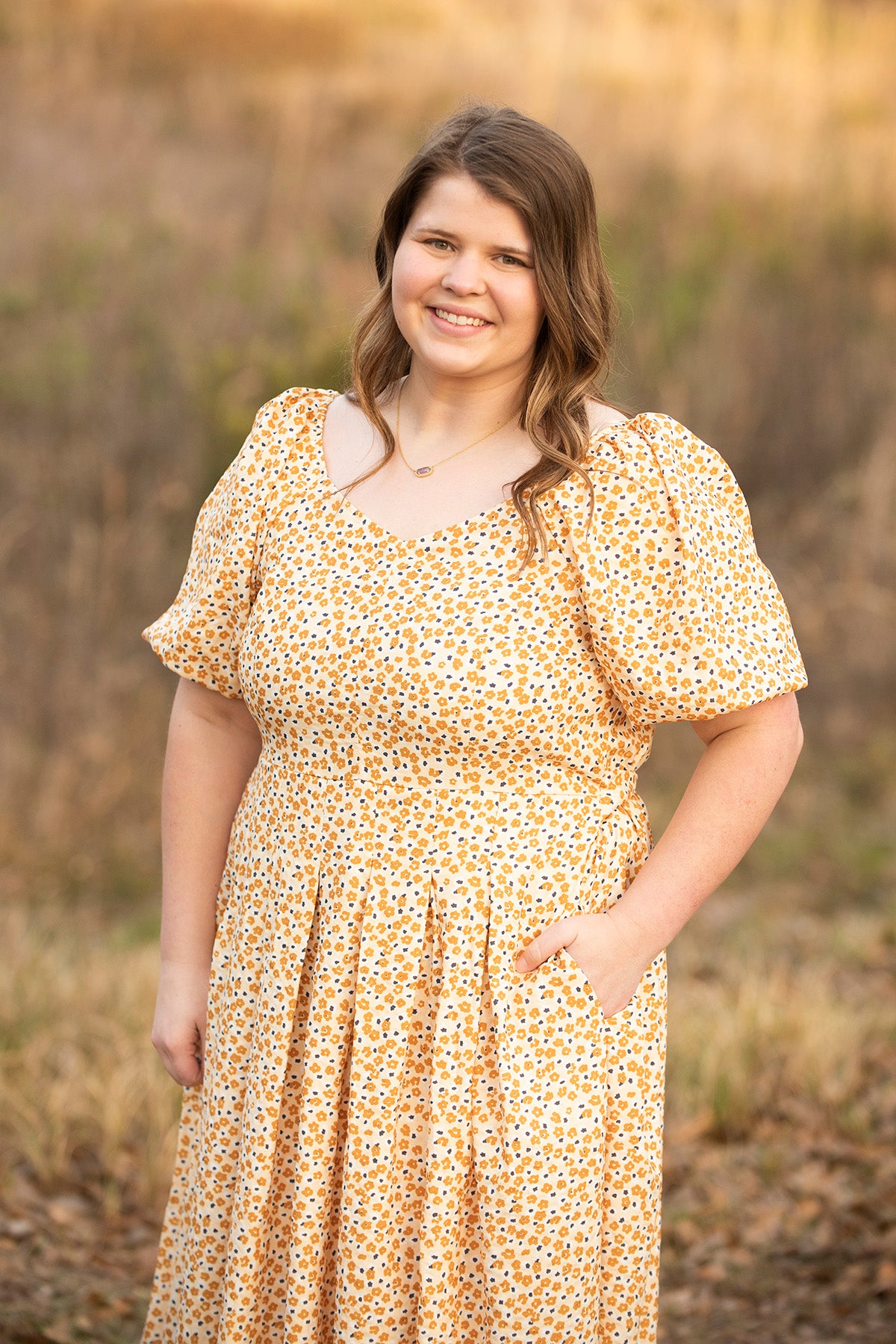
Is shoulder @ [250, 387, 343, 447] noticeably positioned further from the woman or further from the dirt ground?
the dirt ground

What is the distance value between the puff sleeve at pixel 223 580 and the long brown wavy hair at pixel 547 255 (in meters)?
0.17

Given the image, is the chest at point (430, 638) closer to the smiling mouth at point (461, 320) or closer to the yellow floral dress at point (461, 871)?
the yellow floral dress at point (461, 871)

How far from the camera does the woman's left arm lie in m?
1.82

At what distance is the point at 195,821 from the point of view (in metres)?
2.09

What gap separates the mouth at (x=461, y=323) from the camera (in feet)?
5.85

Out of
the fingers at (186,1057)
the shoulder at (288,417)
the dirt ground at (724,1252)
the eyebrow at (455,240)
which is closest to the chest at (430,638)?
the shoulder at (288,417)

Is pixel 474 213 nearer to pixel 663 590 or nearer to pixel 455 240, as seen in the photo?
pixel 455 240

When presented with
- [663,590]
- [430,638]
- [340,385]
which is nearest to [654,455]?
[663,590]

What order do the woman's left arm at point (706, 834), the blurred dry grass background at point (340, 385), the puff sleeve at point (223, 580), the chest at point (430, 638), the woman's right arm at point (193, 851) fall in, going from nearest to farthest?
the chest at point (430, 638) → the woman's left arm at point (706, 834) → the puff sleeve at point (223, 580) → the woman's right arm at point (193, 851) → the blurred dry grass background at point (340, 385)

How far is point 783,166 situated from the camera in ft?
28.1

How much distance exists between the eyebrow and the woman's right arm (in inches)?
29.5

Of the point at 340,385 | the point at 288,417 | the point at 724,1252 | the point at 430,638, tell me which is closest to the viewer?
the point at 430,638

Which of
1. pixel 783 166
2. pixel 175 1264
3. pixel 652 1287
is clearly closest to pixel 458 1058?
pixel 652 1287

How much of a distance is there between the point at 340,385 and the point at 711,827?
422 centimetres
